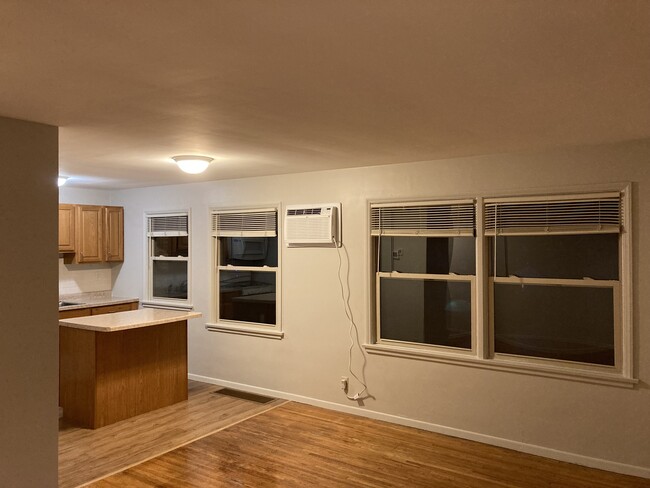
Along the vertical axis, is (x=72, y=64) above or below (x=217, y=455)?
above

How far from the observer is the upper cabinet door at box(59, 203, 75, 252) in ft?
20.0

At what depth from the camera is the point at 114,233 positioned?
669 centimetres

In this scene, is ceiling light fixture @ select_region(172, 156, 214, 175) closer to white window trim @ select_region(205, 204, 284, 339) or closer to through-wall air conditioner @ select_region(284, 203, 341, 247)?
through-wall air conditioner @ select_region(284, 203, 341, 247)

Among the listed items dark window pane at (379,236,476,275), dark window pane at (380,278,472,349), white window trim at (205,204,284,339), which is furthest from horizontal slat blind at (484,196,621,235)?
white window trim at (205,204,284,339)

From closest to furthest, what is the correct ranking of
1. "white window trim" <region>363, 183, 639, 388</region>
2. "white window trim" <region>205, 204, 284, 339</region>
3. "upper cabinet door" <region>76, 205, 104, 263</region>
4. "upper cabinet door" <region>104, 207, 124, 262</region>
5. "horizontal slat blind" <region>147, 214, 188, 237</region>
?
"white window trim" <region>363, 183, 639, 388</region>, "white window trim" <region>205, 204, 284, 339</region>, "horizontal slat blind" <region>147, 214, 188, 237</region>, "upper cabinet door" <region>76, 205, 104, 263</region>, "upper cabinet door" <region>104, 207, 124, 262</region>

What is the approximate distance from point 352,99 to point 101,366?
3511 millimetres

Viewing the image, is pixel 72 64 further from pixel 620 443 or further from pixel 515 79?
pixel 620 443

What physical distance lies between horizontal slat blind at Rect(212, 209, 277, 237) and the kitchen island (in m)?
1.14

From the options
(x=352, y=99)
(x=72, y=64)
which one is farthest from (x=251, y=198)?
(x=72, y=64)

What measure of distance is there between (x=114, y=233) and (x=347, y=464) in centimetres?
456

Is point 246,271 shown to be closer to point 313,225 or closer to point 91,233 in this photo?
point 313,225

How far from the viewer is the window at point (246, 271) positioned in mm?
A: 5523

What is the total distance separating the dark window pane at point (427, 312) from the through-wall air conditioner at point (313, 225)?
68 cm

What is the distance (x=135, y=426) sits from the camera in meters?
4.55
